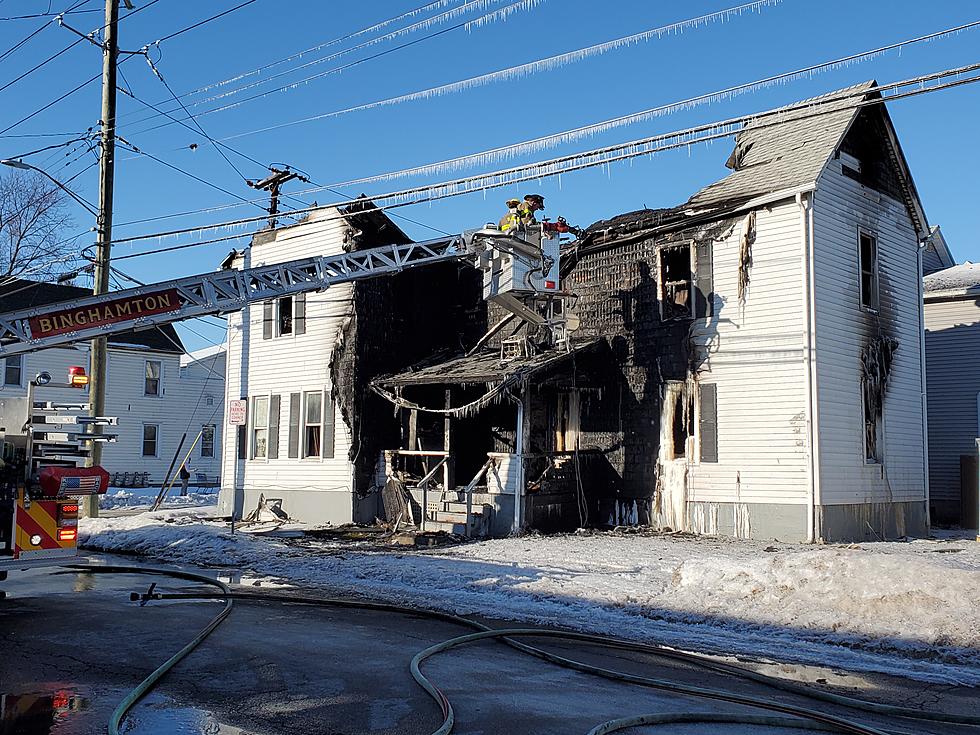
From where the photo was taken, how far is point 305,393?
23.8m

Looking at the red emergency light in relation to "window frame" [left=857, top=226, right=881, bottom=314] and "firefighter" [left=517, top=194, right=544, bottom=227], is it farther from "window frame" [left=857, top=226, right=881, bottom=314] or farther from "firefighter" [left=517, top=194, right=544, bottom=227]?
"window frame" [left=857, top=226, right=881, bottom=314]

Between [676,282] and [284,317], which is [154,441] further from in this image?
[676,282]

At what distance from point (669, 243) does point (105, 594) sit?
13.3 m

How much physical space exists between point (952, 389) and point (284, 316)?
60.0ft

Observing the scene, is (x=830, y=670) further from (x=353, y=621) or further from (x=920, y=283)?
(x=920, y=283)

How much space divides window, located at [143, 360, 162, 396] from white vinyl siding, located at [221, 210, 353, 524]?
17.9 m

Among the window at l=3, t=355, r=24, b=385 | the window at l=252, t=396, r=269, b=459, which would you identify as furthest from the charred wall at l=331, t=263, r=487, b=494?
the window at l=3, t=355, r=24, b=385

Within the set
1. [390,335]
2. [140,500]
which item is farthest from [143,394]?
[390,335]

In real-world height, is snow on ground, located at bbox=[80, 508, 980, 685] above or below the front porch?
below

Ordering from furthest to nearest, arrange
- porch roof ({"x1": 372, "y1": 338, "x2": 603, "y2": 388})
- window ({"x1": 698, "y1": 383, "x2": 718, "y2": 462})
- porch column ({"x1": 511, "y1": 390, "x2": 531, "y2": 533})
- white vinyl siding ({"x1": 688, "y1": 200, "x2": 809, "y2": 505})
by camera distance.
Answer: window ({"x1": 698, "y1": 383, "x2": 718, "y2": 462}) < porch roof ({"x1": 372, "y1": 338, "x2": 603, "y2": 388}) < porch column ({"x1": 511, "y1": 390, "x2": 531, "y2": 533}) < white vinyl siding ({"x1": 688, "y1": 200, "x2": 809, "y2": 505})

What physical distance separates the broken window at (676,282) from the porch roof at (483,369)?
5.60 ft

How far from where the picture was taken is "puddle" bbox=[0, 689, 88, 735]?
6.12 metres

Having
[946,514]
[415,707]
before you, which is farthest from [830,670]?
[946,514]

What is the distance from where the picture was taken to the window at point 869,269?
20516mm
